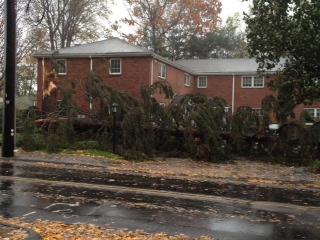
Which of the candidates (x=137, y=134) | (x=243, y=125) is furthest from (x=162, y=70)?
(x=137, y=134)

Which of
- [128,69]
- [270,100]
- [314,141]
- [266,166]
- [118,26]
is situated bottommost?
[266,166]

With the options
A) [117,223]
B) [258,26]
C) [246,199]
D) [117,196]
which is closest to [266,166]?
[258,26]

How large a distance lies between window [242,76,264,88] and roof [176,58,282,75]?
2.41ft

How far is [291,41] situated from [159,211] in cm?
976

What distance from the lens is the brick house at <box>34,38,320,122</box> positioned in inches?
1119

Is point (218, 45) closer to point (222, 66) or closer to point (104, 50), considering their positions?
point (222, 66)

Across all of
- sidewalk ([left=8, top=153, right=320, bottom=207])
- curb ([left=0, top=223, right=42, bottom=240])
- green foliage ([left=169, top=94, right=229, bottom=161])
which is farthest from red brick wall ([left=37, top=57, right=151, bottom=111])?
curb ([left=0, top=223, right=42, bottom=240])

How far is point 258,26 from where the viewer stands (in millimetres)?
15703

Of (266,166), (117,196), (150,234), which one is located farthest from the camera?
(266,166)

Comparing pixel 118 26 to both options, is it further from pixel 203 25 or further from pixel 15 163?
pixel 15 163

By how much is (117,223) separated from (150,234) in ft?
2.76

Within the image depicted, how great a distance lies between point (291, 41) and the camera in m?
14.9

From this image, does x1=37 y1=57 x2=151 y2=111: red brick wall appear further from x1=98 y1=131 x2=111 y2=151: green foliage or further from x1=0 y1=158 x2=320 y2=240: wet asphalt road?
x1=0 y1=158 x2=320 y2=240: wet asphalt road

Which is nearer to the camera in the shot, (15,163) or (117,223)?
(117,223)
